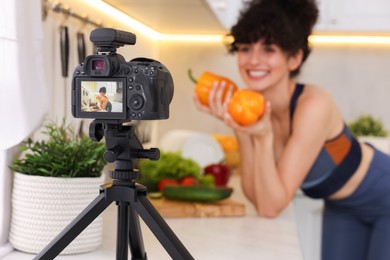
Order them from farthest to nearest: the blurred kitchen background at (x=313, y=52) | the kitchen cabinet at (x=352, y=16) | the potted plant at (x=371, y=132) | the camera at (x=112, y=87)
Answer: the kitchen cabinet at (x=352, y=16) → the potted plant at (x=371, y=132) → the blurred kitchen background at (x=313, y=52) → the camera at (x=112, y=87)

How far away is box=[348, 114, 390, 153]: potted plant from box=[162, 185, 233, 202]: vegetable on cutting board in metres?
1.36

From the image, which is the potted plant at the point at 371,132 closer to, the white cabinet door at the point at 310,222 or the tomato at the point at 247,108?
the white cabinet door at the point at 310,222

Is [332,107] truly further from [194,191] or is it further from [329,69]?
[329,69]

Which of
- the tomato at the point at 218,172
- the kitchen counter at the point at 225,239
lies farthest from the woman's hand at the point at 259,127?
the tomato at the point at 218,172

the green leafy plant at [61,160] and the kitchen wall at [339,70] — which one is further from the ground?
the kitchen wall at [339,70]

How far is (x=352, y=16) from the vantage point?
3.12 m

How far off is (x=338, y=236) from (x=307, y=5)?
83 centimetres

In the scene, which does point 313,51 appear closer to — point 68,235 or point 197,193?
point 197,193

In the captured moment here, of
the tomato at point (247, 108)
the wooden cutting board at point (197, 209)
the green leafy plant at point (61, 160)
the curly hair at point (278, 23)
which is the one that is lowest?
the wooden cutting board at point (197, 209)

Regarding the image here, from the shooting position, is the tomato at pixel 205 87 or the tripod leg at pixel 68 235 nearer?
the tripod leg at pixel 68 235

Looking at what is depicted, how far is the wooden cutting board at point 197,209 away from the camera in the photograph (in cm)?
174

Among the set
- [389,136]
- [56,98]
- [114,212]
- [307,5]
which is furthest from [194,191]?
[389,136]

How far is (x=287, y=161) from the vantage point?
1.87 meters

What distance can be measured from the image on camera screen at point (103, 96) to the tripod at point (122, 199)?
2cm
